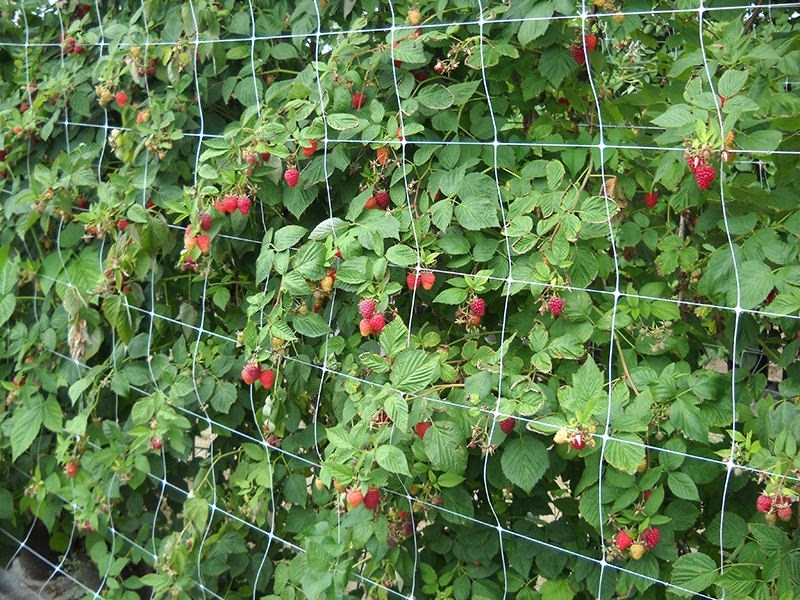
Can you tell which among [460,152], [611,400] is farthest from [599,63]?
[611,400]

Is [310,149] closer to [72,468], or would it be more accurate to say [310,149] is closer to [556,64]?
[556,64]

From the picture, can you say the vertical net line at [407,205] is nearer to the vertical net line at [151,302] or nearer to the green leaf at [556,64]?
the green leaf at [556,64]

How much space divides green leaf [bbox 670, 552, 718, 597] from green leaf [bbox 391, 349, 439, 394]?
0.47 m

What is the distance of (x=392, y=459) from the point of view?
4.60ft

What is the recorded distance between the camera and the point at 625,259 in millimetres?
1794

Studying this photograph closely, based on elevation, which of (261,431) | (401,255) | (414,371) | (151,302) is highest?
(401,255)

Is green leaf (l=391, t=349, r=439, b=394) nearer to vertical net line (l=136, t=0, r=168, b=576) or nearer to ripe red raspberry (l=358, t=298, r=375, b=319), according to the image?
ripe red raspberry (l=358, t=298, r=375, b=319)

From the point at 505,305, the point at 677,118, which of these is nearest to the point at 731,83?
the point at 677,118

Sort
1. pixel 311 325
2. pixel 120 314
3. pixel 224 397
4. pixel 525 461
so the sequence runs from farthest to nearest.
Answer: pixel 120 314 < pixel 224 397 < pixel 311 325 < pixel 525 461

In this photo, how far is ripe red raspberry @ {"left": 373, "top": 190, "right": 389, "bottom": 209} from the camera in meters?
1.64

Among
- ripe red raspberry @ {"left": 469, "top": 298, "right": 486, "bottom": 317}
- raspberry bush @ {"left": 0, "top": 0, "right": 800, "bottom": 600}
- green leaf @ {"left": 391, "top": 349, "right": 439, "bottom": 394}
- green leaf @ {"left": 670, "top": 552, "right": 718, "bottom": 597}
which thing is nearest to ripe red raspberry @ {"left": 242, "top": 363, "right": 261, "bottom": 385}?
raspberry bush @ {"left": 0, "top": 0, "right": 800, "bottom": 600}

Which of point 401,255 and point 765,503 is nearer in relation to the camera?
point 765,503

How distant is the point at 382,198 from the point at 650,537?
2.52 feet

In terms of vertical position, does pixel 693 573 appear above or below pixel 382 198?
below
